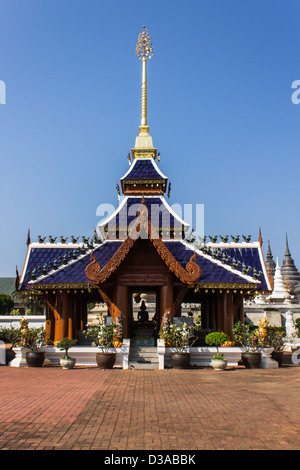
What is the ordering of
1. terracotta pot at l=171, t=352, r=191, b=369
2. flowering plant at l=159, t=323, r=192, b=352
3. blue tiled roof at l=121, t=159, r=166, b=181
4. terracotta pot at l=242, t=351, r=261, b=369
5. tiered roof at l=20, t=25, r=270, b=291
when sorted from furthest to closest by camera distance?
blue tiled roof at l=121, t=159, r=166, b=181 → tiered roof at l=20, t=25, r=270, b=291 → terracotta pot at l=242, t=351, r=261, b=369 → flowering plant at l=159, t=323, r=192, b=352 → terracotta pot at l=171, t=352, r=191, b=369

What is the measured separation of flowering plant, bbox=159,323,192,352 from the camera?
1831 cm

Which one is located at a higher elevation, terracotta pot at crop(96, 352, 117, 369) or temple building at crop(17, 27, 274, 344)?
temple building at crop(17, 27, 274, 344)

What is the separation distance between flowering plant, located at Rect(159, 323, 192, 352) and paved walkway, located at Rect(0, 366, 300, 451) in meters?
2.19

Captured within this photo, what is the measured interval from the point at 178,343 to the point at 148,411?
852cm

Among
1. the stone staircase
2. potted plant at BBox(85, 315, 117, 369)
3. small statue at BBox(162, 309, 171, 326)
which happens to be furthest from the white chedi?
potted plant at BBox(85, 315, 117, 369)

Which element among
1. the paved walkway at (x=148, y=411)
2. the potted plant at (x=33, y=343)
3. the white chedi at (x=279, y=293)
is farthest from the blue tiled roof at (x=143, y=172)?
the white chedi at (x=279, y=293)

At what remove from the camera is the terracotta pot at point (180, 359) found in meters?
17.8

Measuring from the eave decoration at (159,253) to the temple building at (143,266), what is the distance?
41 mm

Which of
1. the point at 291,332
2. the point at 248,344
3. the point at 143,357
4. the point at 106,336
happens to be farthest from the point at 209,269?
the point at 291,332

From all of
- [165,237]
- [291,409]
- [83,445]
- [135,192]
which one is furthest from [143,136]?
[83,445]

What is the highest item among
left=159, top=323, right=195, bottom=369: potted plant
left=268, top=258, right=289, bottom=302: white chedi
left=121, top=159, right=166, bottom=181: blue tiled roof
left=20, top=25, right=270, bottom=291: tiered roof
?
left=121, top=159, right=166, bottom=181: blue tiled roof

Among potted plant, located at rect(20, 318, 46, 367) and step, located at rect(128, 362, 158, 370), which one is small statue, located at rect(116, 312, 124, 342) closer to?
step, located at rect(128, 362, 158, 370)

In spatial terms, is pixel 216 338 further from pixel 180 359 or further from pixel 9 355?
pixel 9 355
